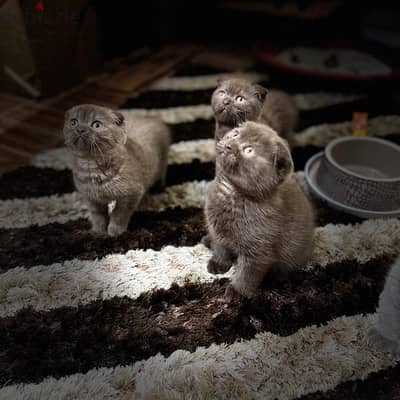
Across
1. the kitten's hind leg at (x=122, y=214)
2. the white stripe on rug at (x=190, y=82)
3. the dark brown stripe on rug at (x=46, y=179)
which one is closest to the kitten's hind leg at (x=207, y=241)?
the kitten's hind leg at (x=122, y=214)

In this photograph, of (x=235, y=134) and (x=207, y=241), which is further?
(x=207, y=241)

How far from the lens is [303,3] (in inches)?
97.3

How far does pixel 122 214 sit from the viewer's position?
1.34m

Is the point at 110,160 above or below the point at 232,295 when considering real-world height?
above

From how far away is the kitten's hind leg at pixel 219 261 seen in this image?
4.05 feet

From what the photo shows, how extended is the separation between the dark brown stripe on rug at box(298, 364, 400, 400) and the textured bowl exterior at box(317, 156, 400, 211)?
25.1 inches

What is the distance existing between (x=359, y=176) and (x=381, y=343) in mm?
603

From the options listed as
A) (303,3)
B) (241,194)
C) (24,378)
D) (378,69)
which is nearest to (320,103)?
(378,69)

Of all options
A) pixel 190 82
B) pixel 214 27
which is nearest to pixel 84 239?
pixel 190 82

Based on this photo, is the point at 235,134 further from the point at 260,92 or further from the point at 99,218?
the point at 99,218

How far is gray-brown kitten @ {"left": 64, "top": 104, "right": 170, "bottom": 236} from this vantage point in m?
1.13

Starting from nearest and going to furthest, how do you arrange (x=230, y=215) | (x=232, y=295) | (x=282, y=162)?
(x=282, y=162), (x=230, y=215), (x=232, y=295)

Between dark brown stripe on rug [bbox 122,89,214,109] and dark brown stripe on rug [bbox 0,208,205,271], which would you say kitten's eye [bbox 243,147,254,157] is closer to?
dark brown stripe on rug [bbox 0,208,205,271]

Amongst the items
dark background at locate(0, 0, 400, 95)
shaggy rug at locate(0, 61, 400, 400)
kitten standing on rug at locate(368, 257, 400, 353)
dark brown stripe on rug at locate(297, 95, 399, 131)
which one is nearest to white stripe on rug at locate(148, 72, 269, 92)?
dark background at locate(0, 0, 400, 95)
